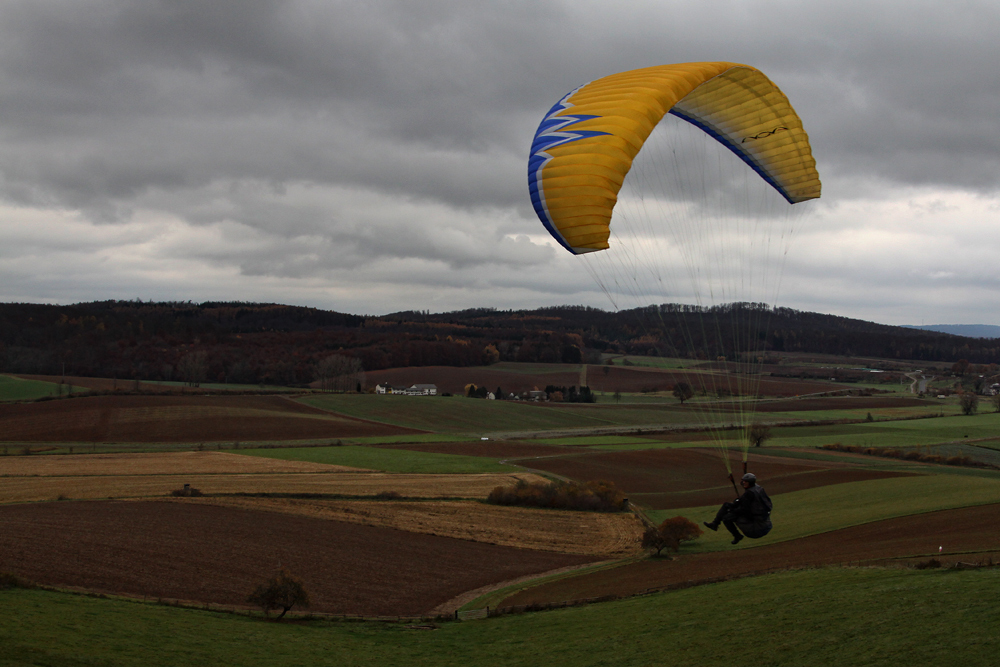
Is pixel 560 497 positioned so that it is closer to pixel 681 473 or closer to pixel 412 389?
pixel 681 473

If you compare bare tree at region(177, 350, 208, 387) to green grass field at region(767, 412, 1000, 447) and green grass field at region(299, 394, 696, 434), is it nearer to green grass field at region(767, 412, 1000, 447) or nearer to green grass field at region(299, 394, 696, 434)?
green grass field at region(299, 394, 696, 434)

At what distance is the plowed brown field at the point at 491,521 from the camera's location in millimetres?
27109

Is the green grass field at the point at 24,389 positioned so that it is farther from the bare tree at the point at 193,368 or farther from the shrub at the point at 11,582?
the shrub at the point at 11,582

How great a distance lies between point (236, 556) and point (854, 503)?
23221 mm

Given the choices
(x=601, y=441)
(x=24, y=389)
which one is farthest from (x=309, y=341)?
(x=601, y=441)

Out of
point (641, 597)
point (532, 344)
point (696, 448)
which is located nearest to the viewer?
point (641, 597)

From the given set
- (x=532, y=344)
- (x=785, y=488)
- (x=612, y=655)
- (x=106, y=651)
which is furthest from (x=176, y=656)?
(x=532, y=344)

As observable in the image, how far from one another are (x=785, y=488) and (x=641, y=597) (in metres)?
19.6

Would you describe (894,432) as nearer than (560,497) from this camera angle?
No

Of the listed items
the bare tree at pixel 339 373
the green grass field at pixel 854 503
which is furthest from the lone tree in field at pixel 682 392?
the green grass field at pixel 854 503

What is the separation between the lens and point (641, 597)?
18656 millimetres

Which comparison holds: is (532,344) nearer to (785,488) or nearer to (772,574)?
(785,488)

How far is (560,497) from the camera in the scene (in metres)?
33.2

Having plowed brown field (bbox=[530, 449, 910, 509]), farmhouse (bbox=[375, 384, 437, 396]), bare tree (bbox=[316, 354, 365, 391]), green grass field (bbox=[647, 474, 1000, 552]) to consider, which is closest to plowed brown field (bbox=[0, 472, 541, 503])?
plowed brown field (bbox=[530, 449, 910, 509])
